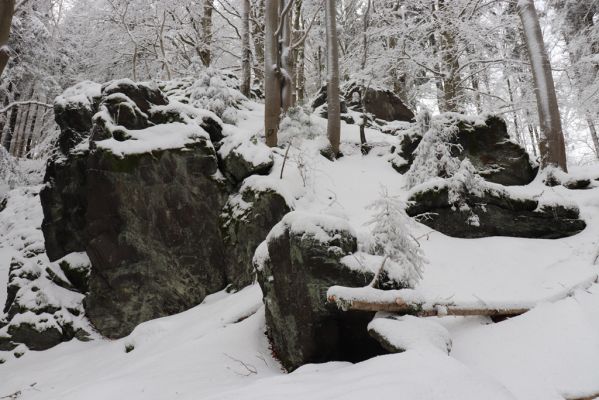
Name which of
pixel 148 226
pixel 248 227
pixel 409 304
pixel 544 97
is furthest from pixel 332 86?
pixel 409 304

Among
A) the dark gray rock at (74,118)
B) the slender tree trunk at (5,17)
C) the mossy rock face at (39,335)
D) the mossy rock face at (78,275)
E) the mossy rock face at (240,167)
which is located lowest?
the mossy rock face at (39,335)

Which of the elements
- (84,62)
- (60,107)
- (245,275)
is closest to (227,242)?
(245,275)

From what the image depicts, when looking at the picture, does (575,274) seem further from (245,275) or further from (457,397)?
(245,275)

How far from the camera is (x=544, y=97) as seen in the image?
32.0 feet

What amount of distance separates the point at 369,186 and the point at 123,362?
717 centimetres

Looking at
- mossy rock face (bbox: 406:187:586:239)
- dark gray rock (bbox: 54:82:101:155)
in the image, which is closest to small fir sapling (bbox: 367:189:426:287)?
mossy rock face (bbox: 406:187:586:239)

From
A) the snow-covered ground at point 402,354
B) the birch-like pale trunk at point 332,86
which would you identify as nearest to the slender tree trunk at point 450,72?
the birch-like pale trunk at point 332,86

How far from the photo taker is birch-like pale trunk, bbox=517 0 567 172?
30.7 ft

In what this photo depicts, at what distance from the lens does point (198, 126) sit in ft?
31.6

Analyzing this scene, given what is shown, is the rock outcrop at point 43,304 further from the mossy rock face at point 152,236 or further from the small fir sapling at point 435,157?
the small fir sapling at point 435,157

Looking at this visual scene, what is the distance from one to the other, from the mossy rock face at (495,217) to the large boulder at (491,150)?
188cm

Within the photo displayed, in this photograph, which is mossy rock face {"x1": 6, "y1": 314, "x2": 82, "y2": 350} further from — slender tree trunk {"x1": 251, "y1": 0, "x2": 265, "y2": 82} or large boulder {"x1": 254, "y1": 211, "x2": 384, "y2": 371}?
slender tree trunk {"x1": 251, "y1": 0, "x2": 265, "y2": 82}

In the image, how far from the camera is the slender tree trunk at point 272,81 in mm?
10867

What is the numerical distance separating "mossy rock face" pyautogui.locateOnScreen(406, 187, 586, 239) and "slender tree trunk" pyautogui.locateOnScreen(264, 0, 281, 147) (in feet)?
16.1
